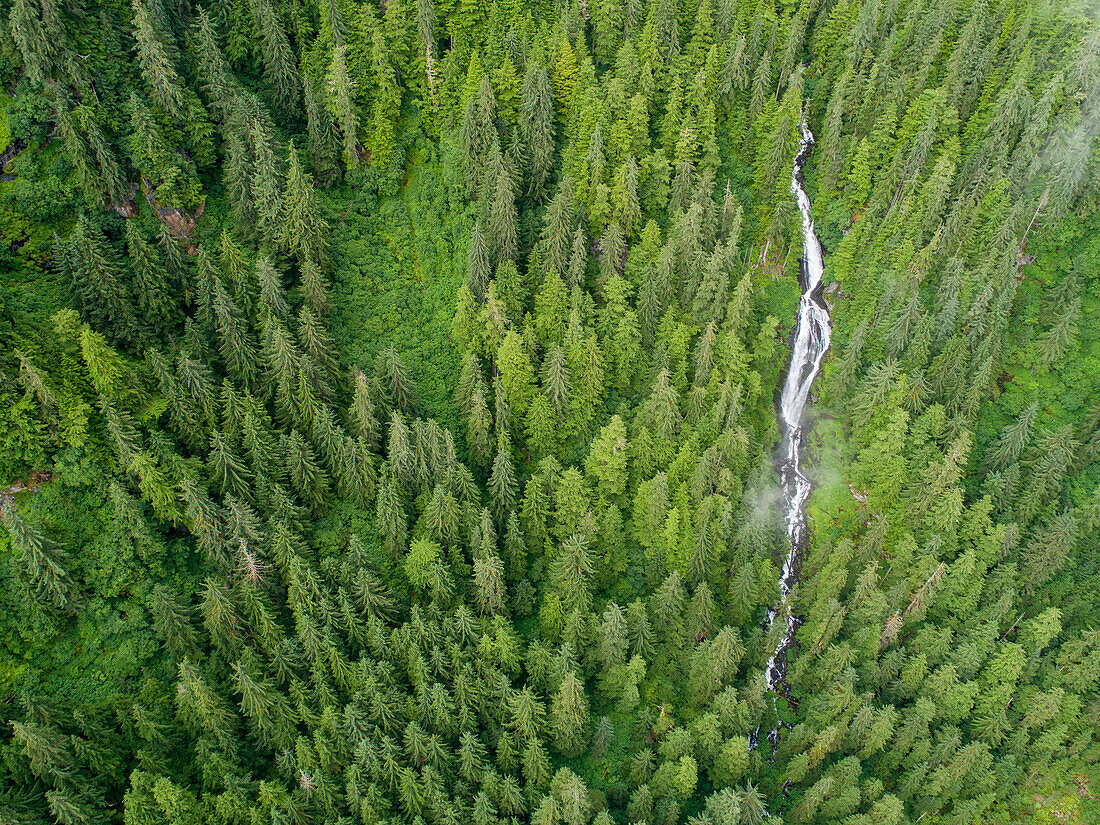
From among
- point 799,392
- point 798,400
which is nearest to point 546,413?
point 798,400

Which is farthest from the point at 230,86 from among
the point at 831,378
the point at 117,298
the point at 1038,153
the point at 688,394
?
the point at 1038,153

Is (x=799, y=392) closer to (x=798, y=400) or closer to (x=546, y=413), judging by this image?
(x=798, y=400)

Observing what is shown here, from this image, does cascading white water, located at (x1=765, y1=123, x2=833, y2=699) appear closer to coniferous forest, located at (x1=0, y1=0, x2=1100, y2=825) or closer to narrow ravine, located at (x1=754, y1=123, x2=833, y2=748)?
narrow ravine, located at (x1=754, y1=123, x2=833, y2=748)

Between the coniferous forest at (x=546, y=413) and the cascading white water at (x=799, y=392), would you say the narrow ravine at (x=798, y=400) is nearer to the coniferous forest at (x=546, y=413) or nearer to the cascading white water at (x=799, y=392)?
the cascading white water at (x=799, y=392)

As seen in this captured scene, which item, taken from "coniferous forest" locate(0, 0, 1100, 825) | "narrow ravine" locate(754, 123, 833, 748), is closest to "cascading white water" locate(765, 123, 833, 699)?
"narrow ravine" locate(754, 123, 833, 748)

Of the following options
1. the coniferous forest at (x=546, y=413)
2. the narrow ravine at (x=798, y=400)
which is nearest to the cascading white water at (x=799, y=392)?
the narrow ravine at (x=798, y=400)

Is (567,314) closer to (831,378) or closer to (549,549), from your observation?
(549,549)
